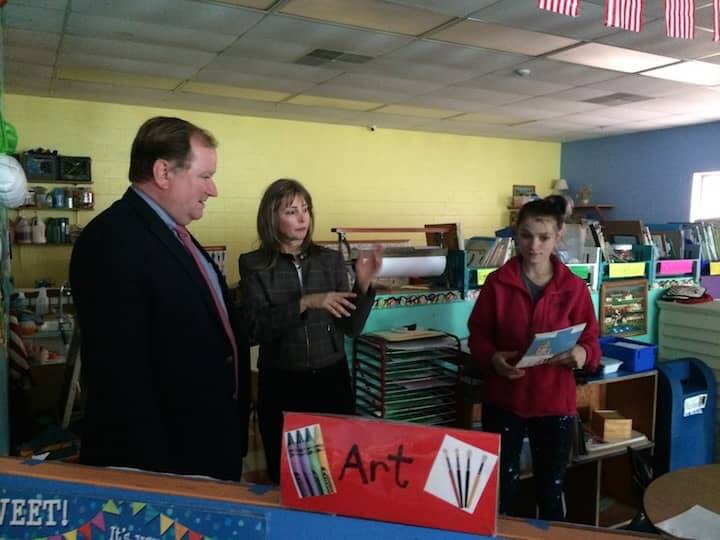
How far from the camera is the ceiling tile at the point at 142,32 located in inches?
150

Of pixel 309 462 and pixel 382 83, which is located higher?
pixel 382 83

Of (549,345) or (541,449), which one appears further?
(541,449)

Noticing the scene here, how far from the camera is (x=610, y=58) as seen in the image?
4.60 metres

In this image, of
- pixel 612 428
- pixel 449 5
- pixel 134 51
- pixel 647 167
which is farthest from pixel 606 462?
pixel 647 167

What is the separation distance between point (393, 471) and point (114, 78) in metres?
5.38

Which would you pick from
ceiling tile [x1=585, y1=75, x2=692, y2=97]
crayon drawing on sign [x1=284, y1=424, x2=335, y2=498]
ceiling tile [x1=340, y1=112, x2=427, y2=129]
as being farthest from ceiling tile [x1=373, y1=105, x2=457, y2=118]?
crayon drawing on sign [x1=284, y1=424, x2=335, y2=498]

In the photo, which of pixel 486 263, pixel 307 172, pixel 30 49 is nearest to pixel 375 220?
pixel 307 172

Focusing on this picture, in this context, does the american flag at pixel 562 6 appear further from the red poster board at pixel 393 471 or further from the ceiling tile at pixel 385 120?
the ceiling tile at pixel 385 120

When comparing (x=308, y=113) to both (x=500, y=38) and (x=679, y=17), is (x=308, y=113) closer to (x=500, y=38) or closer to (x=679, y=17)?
(x=500, y=38)

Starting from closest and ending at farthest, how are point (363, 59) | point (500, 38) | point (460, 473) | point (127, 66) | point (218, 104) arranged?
point (460, 473)
point (500, 38)
point (363, 59)
point (127, 66)
point (218, 104)

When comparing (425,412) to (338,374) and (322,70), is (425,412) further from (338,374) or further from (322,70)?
(322,70)

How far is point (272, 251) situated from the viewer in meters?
1.78

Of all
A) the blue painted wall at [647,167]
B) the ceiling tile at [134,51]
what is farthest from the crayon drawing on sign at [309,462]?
the blue painted wall at [647,167]

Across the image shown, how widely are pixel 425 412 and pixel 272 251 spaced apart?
3.34ft
